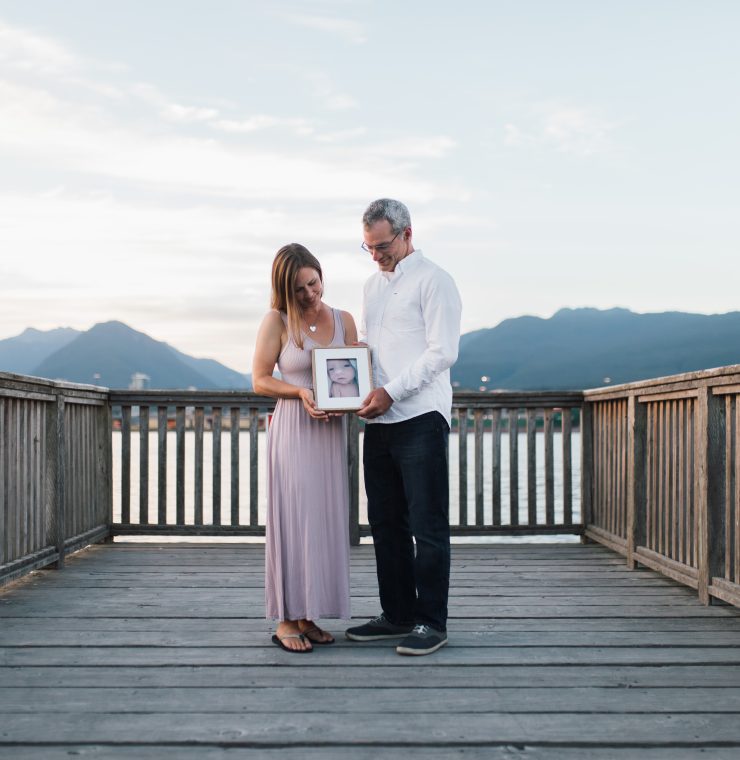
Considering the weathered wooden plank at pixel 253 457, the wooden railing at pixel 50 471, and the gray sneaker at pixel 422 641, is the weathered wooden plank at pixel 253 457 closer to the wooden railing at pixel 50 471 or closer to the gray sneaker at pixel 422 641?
the wooden railing at pixel 50 471

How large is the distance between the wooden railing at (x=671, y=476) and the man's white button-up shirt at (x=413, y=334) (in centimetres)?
130

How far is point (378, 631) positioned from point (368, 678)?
0.49 meters

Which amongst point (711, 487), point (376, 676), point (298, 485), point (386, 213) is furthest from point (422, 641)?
point (711, 487)

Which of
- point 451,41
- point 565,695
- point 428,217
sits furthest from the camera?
point 428,217

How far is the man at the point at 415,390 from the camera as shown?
289 centimetres

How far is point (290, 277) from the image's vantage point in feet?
9.59

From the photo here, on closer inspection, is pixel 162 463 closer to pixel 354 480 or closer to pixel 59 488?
pixel 59 488

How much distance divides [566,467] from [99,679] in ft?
11.8

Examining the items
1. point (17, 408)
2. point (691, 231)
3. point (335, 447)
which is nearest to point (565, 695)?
point (335, 447)

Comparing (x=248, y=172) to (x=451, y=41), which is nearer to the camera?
(x=451, y=41)

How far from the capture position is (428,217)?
34.1 m

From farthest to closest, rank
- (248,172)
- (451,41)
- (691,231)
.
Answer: (691,231)
(248,172)
(451,41)

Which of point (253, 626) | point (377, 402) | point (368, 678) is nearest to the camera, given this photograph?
point (368, 678)

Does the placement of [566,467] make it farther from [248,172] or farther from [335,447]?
[248,172]
